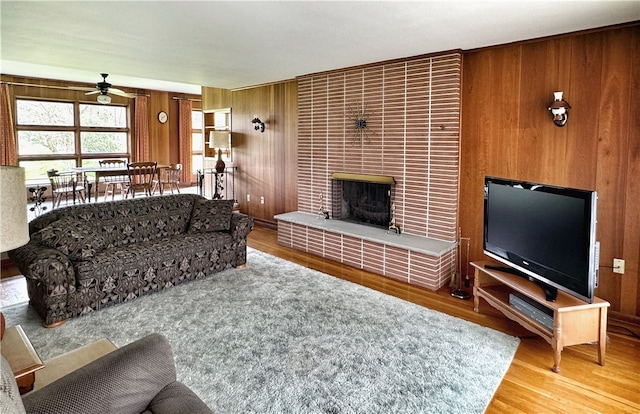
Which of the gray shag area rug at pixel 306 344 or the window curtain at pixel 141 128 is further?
the window curtain at pixel 141 128

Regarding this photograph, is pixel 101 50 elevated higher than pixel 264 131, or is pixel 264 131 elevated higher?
pixel 101 50

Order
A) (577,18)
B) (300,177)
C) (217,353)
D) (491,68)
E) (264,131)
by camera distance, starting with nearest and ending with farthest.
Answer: (217,353) < (577,18) < (491,68) < (300,177) < (264,131)

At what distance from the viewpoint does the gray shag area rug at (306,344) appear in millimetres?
2244

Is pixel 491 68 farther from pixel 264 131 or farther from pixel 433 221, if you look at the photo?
pixel 264 131

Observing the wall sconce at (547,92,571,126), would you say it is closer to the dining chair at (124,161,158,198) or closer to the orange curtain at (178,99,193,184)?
the dining chair at (124,161,158,198)

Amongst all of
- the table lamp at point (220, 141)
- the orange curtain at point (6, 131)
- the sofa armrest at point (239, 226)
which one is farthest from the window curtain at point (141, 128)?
the sofa armrest at point (239, 226)

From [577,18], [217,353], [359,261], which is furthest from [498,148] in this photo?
[217,353]

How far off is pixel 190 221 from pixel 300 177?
1.82m

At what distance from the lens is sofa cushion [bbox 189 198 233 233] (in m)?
4.37

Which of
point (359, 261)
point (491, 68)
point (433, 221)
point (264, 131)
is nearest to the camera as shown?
point (491, 68)

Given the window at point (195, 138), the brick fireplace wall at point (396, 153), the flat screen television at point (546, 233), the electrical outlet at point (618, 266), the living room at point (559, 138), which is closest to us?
the flat screen television at point (546, 233)

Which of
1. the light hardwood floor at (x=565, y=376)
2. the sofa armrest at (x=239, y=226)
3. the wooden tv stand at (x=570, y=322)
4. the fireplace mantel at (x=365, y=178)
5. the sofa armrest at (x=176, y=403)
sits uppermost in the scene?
the fireplace mantel at (x=365, y=178)

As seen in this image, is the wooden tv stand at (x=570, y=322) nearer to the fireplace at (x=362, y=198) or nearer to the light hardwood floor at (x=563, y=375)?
the light hardwood floor at (x=563, y=375)

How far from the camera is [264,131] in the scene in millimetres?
6516
